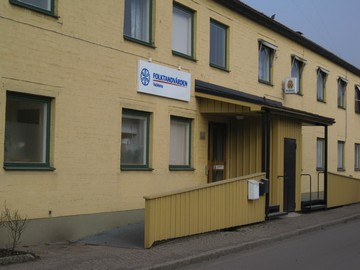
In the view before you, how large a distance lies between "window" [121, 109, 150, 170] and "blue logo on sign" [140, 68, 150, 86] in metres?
0.76

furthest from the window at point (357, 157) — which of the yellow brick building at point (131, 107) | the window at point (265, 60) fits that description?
the window at point (265, 60)

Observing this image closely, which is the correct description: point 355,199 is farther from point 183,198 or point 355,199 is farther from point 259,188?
point 183,198

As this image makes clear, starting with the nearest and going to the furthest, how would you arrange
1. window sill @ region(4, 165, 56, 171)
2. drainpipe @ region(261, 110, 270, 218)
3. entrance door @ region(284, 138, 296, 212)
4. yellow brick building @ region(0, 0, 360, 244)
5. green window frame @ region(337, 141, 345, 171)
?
window sill @ region(4, 165, 56, 171) < yellow brick building @ region(0, 0, 360, 244) < drainpipe @ region(261, 110, 270, 218) < entrance door @ region(284, 138, 296, 212) < green window frame @ region(337, 141, 345, 171)

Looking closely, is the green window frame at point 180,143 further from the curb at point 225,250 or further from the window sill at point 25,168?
the window sill at point 25,168

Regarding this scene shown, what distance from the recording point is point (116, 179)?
12156 millimetres

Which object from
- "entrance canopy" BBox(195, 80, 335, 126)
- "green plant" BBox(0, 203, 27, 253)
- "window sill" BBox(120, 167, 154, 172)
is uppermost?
"entrance canopy" BBox(195, 80, 335, 126)

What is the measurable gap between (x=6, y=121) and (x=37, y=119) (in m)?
0.73

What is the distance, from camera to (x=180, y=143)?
1470cm

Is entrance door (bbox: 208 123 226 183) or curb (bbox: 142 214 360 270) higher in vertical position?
entrance door (bbox: 208 123 226 183)

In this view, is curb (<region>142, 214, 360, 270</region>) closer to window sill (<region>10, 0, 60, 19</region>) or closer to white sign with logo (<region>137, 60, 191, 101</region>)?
white sign with logo (<region>137, 60, 191, 101</region>)

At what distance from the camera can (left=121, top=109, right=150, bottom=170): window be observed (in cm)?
Answer: 1271

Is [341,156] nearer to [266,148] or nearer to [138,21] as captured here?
[266,148]

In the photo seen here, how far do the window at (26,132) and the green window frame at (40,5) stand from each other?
1.70 m

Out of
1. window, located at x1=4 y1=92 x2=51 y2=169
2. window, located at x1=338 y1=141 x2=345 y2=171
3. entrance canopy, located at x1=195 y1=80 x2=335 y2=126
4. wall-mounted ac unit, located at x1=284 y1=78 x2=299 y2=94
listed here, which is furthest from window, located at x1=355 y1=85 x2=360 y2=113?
window, located at x1=4 y1=92 x2=51 y2=169
